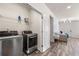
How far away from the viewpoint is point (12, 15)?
3.57 m

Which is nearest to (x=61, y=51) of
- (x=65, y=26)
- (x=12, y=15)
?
(x=12, y=15)

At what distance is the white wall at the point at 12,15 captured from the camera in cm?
308

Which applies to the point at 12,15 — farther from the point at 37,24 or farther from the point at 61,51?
the point at 61,51

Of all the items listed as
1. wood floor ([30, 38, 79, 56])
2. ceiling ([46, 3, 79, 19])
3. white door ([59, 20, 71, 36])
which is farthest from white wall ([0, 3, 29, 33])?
white door ([59, 20, 71, 36])

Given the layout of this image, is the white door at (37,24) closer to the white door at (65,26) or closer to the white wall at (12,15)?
the white wall at (12,15)

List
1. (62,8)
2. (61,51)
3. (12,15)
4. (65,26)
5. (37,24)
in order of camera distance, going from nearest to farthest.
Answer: (12,15) → (61,51) → (37,24) → (62,8) → (65,26)

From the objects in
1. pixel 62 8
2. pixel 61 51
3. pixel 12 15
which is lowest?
pixel 61 51

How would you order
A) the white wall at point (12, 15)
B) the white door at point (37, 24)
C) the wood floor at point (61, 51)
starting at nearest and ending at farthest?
the white wall at point (12, 15)
the wood floor at point (61, 51)
the white door at point (37, 24)

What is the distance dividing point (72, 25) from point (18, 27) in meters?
6.95

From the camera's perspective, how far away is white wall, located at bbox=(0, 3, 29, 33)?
3079 millimetres

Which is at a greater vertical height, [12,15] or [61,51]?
[12,15]

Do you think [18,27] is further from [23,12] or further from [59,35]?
[59,35]

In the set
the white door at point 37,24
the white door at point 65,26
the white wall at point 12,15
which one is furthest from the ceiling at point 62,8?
the white door at point 65,26

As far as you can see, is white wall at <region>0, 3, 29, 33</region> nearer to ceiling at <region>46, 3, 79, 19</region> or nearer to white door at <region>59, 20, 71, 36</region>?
ceiling at <region>46, 3, 79, 19</region>
